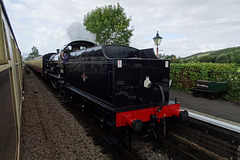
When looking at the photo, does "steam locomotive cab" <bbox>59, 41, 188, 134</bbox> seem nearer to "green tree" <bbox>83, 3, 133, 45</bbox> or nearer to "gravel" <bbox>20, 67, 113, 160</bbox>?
"gravel" <bbox>20, 67, 113, 160</bbox>

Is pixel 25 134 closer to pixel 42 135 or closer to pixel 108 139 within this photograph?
pixel 42 135

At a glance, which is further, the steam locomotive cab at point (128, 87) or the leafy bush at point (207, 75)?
the leafy bush at point (207, 75)

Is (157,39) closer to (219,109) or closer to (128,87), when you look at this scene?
(219,109)

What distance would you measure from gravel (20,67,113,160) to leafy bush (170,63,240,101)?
7.20m

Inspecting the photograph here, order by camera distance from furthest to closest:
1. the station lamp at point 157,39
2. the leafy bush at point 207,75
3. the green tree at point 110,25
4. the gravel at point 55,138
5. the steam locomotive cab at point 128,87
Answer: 1. the green tree at point 110,25
2. the station lamp at point 157,39
3. the leafy bush at point 207,75
4. the gravel at point 55,138
5. the steam locomotive cab at point 128,87

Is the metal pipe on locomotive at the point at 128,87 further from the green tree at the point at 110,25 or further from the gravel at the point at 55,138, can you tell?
the green tree at the point at 110,25

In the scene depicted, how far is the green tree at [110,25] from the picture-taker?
2395 cm

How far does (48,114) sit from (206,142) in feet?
18.5

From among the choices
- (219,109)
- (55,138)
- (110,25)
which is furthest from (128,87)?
(110,25)

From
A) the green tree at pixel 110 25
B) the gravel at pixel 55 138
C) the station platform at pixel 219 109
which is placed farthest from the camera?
the green tree at pixel 110 25

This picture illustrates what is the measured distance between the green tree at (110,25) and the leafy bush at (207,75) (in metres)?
14.7

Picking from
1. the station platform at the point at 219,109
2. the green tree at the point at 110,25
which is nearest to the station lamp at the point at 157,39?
the station platform at the point at 219,109

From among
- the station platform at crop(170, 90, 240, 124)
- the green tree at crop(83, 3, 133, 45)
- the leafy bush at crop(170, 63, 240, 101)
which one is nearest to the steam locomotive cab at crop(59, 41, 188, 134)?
the station platform at crop(170, 90, 240, 124)

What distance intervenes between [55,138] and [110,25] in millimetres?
22573
